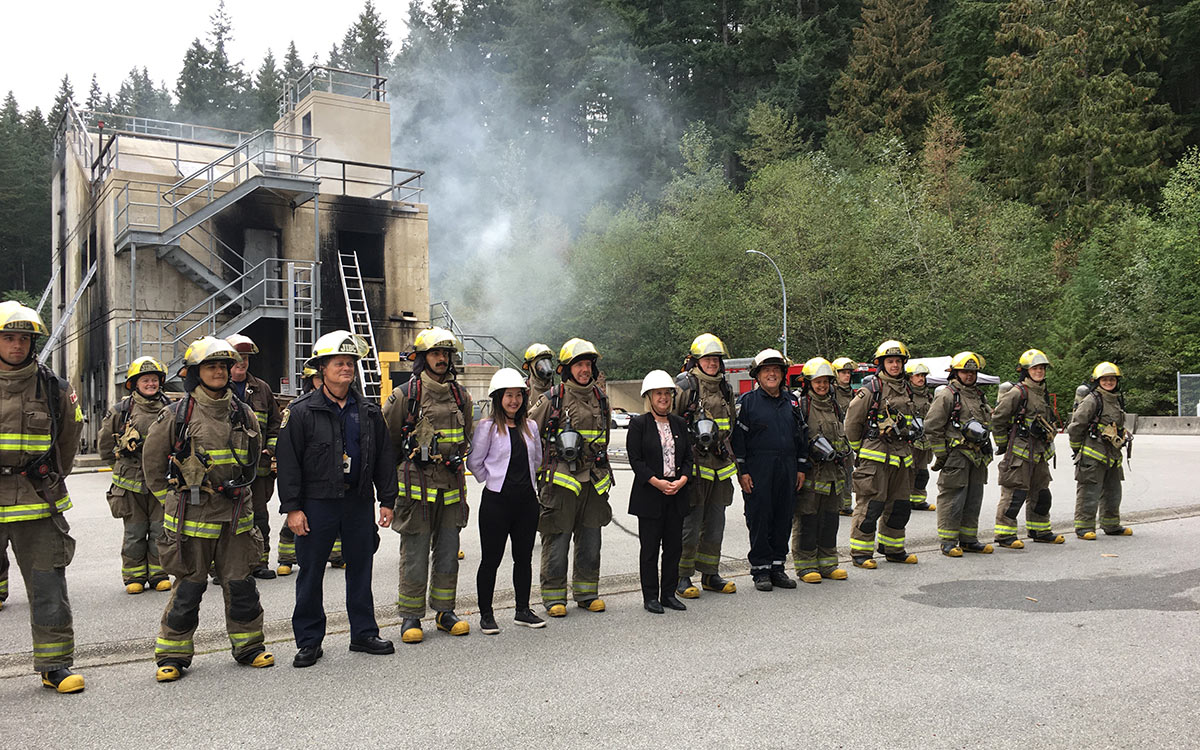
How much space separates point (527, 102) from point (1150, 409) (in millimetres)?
39906

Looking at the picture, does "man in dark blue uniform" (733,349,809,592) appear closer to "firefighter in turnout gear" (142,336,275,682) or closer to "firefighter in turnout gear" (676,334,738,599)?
"firefighter in turnout gear" (676,334,738,599)

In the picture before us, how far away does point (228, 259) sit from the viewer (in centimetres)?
2277

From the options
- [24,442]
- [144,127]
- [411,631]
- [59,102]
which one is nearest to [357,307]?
[144,127]

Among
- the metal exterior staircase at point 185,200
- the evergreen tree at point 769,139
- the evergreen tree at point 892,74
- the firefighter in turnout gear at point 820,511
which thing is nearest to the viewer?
the firefighter in turnout gear at point 820,511

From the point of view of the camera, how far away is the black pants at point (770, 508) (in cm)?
720

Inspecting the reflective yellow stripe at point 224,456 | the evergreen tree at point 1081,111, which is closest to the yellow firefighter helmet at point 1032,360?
the reflective yellow stripe at point 224,456

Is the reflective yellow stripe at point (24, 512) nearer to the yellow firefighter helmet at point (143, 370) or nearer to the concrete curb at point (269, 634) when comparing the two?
the concrete curb at point (269, 634)

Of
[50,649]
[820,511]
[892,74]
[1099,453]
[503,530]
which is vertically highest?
[892,74]

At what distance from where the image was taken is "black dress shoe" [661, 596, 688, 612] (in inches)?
257

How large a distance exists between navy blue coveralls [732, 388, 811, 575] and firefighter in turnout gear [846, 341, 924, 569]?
956 millimetres

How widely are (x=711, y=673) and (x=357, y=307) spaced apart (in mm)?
20472

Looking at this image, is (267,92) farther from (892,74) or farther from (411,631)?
(411,631)

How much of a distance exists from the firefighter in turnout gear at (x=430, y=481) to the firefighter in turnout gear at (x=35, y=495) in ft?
6.37

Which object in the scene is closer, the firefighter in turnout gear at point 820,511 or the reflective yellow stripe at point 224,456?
the reflective yellow stripe at point 224,456
